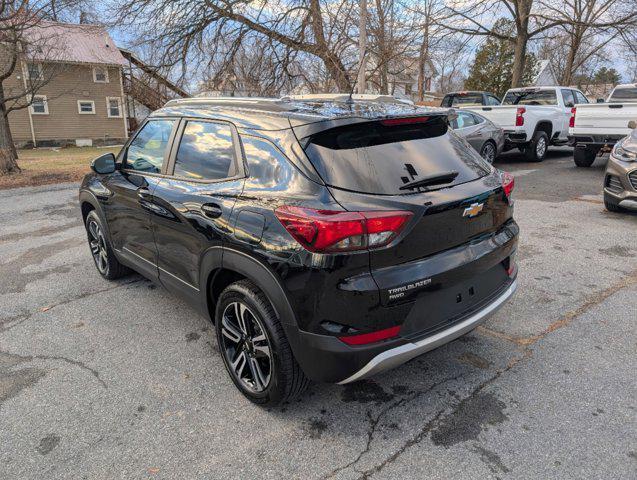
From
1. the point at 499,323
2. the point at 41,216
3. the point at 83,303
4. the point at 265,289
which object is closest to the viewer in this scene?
the point at 265,289

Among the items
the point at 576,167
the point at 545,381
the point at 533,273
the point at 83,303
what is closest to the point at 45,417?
the point at 83,303

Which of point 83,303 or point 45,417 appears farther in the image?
point 83,303

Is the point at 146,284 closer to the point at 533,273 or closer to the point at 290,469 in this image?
the point at 290,469

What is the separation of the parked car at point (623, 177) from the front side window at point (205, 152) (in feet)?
19.5

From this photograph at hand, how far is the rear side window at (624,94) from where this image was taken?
469 inches

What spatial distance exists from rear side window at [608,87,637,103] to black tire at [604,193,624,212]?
6.52 metres

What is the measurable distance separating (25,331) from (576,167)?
481 inches

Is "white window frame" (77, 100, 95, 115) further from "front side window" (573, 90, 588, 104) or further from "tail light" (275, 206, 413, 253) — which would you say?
"tail light" (275, 206, 413, 253)

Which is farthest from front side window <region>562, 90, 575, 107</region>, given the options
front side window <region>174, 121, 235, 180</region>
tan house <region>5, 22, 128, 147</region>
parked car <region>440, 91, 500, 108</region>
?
tan house <region>5, 22, 128, 147</region>

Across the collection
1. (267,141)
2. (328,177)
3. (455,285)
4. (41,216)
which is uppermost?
(267,141)

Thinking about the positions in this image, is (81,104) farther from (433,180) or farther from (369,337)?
(369,337)

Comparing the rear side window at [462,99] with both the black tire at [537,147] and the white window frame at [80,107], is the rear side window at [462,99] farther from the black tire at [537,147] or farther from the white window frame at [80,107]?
the white window frame at [80,107]

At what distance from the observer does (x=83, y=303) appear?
14.2ft

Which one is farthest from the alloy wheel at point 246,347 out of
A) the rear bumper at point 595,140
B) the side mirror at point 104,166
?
the rear bumper at point 595,140
